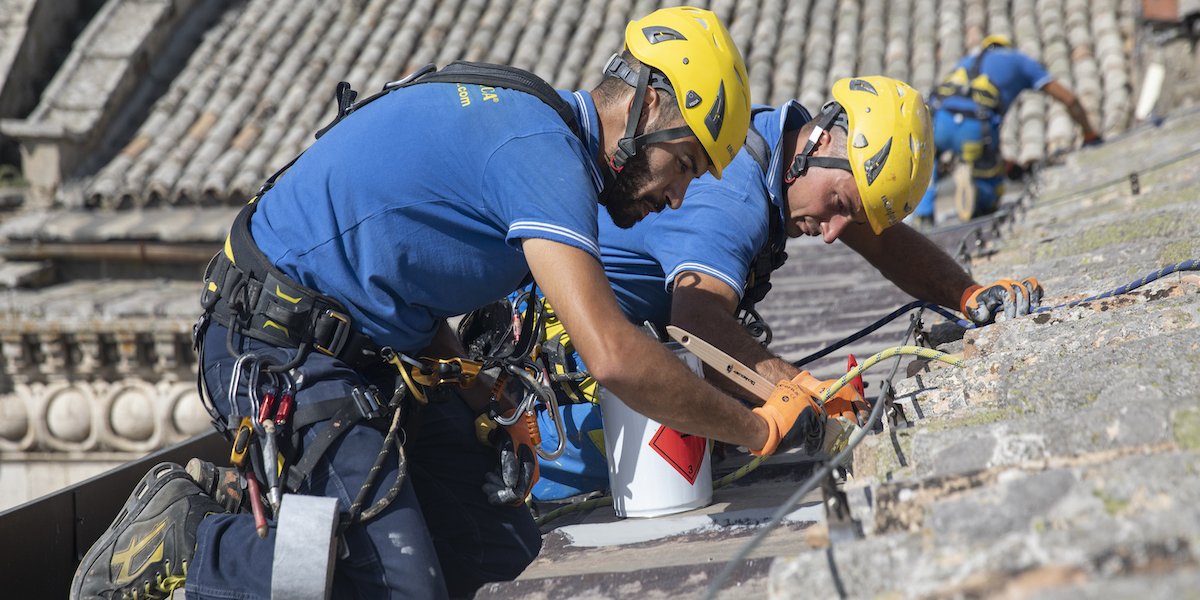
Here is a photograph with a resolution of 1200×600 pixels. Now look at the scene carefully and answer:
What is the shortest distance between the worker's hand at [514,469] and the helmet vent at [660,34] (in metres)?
1.15

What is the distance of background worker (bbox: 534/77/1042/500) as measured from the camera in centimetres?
291

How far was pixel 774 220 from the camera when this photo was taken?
326 cm

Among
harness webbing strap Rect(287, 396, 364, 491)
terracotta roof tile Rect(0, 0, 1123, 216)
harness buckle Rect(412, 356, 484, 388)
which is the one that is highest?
terracotta roof tile Rect(0, 0, 1123, 216)

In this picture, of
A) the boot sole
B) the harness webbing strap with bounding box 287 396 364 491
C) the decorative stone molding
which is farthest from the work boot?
the decorative stone molding

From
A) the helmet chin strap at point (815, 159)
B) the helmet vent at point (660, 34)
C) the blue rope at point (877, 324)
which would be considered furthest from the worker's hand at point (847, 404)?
the helmet vent at point (660, 34)

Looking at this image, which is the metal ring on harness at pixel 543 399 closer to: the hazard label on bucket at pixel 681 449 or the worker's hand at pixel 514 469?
the worker's hand at pixel 514 469

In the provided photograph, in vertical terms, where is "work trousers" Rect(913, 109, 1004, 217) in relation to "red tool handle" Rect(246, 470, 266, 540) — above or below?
above

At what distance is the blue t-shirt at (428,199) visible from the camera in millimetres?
2051

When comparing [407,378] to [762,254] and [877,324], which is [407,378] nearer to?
[762,254]

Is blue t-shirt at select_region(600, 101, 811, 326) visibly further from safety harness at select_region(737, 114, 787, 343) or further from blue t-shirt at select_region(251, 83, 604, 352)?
blue t-shirt at select_region(251, 83, 604, 352)

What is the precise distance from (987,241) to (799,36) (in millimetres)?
6230

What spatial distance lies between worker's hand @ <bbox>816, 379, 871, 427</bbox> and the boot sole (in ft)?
6.29

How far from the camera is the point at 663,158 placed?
7.73 feet

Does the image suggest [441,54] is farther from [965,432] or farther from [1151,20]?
[965,432]
